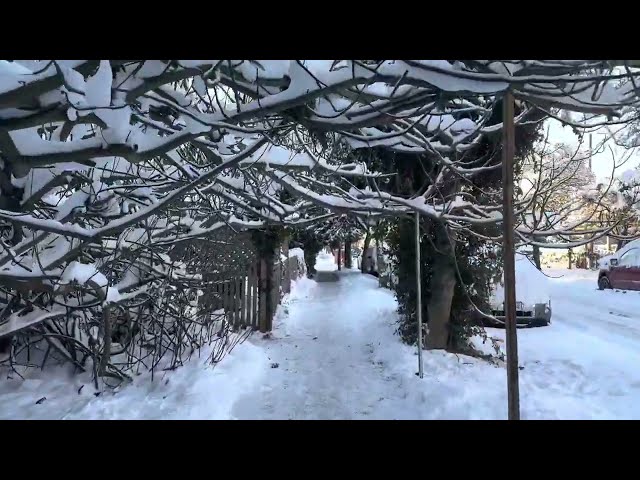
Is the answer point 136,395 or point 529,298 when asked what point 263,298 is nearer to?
point 136,395

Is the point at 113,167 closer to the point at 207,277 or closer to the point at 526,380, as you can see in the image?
the point at 207,277

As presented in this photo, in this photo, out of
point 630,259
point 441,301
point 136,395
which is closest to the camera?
point 136,395

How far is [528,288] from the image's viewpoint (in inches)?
327

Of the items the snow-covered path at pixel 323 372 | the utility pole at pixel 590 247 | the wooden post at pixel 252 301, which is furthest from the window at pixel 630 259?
the wooden post at pixel 252 301

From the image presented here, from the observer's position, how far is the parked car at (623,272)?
7.14 meters

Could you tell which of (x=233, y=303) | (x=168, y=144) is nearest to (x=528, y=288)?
(x=233, y=303)

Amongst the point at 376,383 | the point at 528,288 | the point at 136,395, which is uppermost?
the point at 528,288

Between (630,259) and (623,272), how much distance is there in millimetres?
742

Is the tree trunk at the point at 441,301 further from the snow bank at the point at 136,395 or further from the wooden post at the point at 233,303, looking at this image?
the wooden post at the point at 233,303

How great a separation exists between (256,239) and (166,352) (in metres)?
3.51

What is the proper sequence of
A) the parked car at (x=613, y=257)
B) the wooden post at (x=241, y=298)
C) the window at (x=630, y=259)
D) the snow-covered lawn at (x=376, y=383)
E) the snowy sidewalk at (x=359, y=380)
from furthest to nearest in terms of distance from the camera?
1. the wooden post at (x=241, y=298)
2. the window at (x=630, y=259)
3. the parked car at (x=613, y=257)
4. the snowy sidewalk at (x=359, y=380)
5. the snow-covered lawn at (x=376, y=383)

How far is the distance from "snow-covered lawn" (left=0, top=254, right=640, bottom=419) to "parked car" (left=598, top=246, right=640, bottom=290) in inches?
12.0

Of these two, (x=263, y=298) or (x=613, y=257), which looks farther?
(x=263, y=298)

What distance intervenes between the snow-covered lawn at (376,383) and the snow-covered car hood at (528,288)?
49cm
